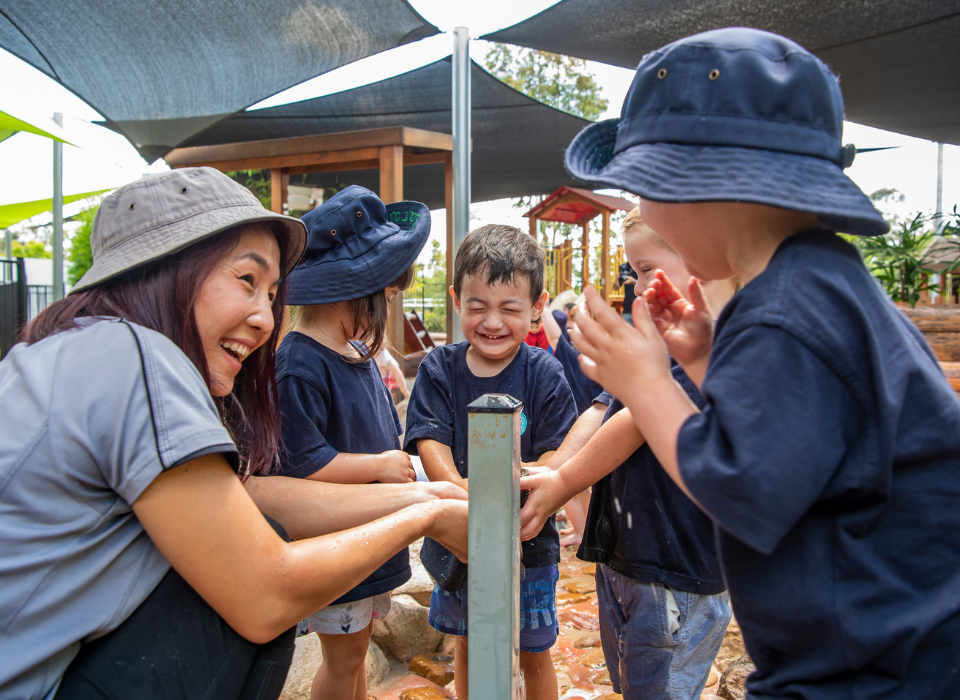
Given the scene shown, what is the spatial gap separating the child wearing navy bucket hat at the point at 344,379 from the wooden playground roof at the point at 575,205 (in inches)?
256

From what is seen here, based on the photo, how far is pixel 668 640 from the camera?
1560mm

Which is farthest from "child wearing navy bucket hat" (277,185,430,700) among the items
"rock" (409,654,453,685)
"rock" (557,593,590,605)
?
"rock" (557,593,590,605)

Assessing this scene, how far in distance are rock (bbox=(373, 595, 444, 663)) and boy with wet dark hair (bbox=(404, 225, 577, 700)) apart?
848mm

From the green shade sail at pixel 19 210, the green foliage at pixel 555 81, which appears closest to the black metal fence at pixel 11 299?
the green shade sail at pixel 19 210

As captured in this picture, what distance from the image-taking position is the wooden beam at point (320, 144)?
17.1 ft

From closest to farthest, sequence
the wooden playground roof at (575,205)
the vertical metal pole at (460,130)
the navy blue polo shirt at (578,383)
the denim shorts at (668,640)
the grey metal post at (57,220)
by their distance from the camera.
→ 1. the denim shorts at (668,640)
2. the navy blue polo shirt at (578,383)
3. the vertical metal pole at (460,130)
4. the grey metal post at (57,220)
5. the wooden playground roof at (575,205)

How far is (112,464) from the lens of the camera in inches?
38.8

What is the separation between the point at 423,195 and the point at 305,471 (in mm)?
8026

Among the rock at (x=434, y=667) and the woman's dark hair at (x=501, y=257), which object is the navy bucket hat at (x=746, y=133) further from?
→ the rock at (x=434, y=667)

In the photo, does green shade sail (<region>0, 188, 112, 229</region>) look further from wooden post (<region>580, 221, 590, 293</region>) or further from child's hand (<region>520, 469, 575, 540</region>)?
wooden post (<region>580, 221, 590, 293</region>)

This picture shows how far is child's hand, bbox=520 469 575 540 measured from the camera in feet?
5.34

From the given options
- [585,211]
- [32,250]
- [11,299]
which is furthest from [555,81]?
[32,250]

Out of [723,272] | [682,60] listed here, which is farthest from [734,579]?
[682,60]

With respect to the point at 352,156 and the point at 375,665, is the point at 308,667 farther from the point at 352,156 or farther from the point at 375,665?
the point at 352,156
